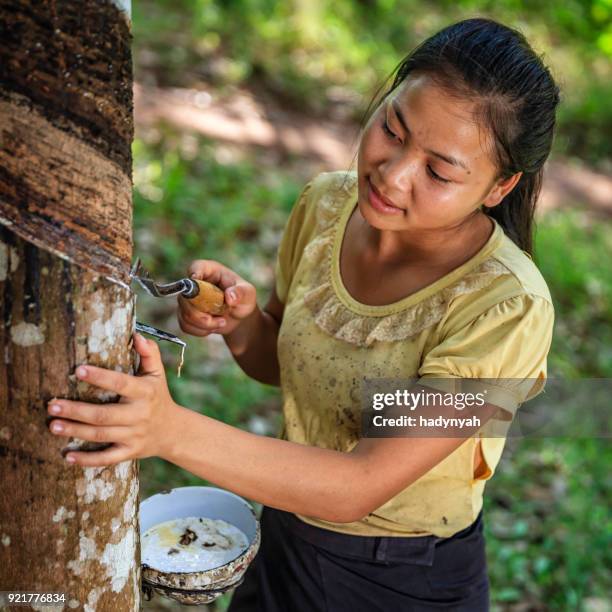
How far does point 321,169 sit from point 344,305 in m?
4.49

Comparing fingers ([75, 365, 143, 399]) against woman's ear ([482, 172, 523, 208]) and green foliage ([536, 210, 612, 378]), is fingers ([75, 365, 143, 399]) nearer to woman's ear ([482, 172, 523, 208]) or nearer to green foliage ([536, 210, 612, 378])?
woman's ear ([482, 172, 523, 208])

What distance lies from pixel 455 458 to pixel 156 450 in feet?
2.30

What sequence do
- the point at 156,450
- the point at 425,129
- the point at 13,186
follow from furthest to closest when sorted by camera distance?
1. the point at 425,129
2. the point at 156,450
3. the point at 13,186

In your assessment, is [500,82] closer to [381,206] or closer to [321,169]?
[381,206]

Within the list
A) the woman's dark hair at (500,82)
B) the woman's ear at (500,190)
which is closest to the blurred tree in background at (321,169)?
the woman's dark hair at (500,82)

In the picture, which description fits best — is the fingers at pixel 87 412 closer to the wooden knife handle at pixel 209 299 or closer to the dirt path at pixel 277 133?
the wooden knife handle at pixel 209 299

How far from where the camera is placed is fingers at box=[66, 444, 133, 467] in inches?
42.8

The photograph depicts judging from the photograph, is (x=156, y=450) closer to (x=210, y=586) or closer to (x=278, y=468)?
(x=278, y=468)

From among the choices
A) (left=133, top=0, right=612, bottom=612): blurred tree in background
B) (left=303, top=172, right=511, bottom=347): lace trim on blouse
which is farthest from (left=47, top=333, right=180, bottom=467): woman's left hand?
(left=133, top=0, right=612, bottom=612): blurred tree in background

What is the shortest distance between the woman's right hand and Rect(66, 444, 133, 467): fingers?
51cm

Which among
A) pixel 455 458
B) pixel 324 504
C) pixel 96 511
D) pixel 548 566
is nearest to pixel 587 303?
pixel 548 566

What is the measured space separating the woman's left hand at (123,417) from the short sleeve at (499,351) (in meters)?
0.52

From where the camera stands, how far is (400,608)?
169cm

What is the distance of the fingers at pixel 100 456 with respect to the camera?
1087mm
